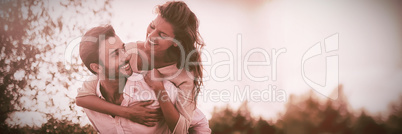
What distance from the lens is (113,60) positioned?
2.10 meters

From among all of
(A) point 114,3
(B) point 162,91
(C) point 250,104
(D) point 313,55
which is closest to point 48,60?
(A) point 114,3

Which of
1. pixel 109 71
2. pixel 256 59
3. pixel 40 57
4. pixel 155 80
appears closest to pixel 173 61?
pixel 155 80

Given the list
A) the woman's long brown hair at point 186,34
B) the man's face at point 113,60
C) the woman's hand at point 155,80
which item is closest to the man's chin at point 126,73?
the man's face at point 113,60

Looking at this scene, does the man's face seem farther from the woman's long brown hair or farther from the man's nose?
the woman's long brown hair

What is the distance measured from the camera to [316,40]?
2332 millimetres

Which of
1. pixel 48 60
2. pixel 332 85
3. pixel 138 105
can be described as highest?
pixel 48 60

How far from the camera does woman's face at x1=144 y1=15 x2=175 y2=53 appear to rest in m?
2.10

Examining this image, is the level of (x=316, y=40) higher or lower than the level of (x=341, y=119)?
higher

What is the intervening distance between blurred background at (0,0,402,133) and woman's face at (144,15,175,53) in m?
0.14

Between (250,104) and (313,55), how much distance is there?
70 centimetres

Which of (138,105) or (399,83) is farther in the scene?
(399,83)

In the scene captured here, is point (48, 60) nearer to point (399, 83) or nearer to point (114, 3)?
point (114, 3)

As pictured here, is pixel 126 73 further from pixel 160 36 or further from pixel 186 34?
pixel 186 34

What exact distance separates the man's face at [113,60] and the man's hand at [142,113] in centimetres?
27
